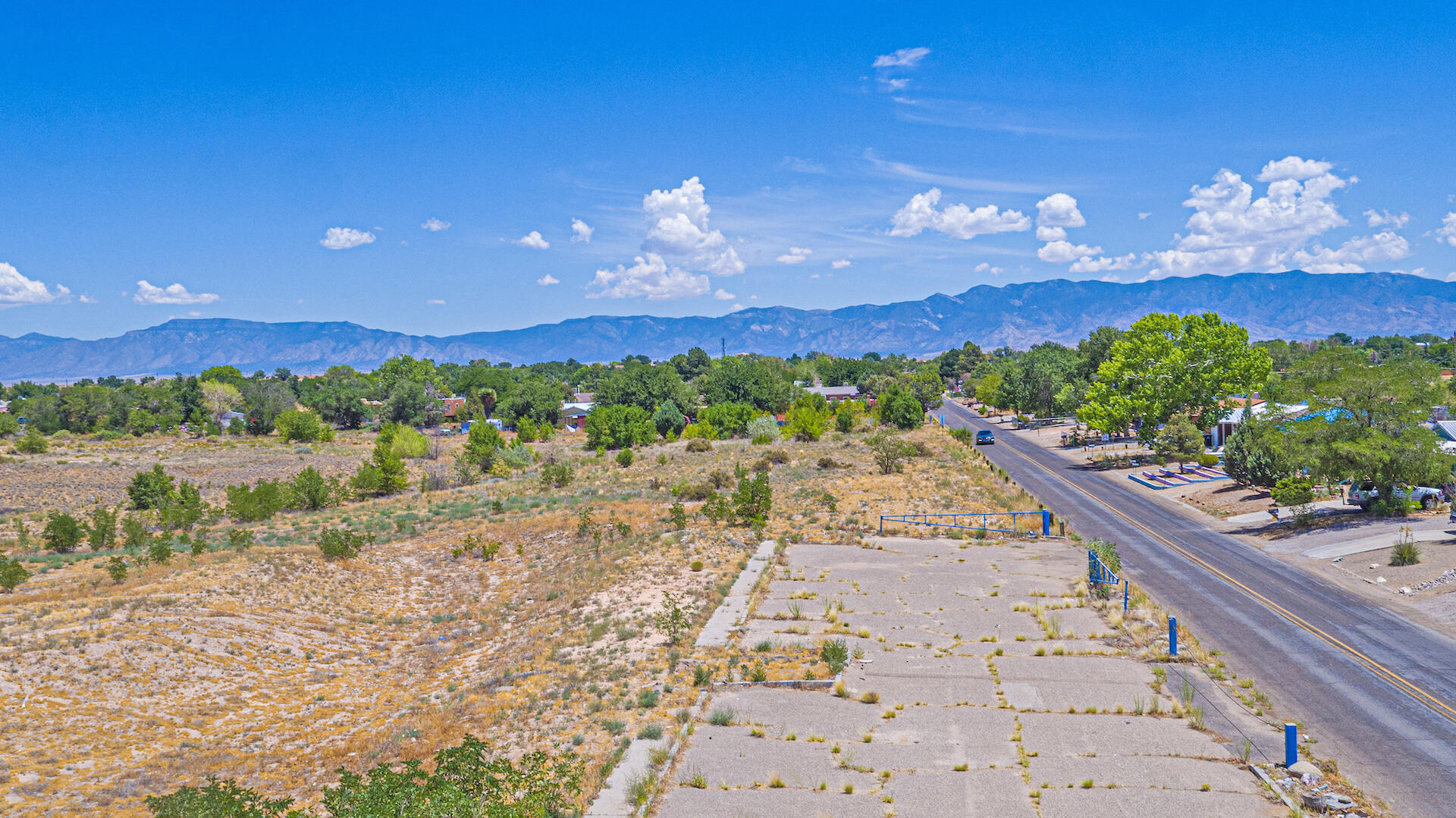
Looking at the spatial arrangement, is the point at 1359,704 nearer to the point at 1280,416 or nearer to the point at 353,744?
the point at 353,744

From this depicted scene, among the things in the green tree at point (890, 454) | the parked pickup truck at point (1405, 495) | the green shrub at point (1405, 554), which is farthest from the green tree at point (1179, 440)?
the green shrub at point (1405, 554)

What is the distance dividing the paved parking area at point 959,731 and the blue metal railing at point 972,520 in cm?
929

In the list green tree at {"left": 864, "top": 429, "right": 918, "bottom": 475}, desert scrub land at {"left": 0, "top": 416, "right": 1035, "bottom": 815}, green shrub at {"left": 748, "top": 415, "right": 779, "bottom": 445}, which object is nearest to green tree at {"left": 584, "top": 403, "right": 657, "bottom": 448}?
green shrub at {"left": 748, "top": 415, "right": 779, "bottom": 445}

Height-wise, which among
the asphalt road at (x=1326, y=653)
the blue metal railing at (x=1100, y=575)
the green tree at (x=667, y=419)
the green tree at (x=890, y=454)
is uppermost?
the green tree at (x=667, y=419)

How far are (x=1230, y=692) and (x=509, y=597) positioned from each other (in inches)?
814

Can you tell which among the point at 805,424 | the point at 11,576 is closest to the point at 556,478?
the point at 11,576

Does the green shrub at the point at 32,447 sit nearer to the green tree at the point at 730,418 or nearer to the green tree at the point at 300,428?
the green tree at the point at 300,428

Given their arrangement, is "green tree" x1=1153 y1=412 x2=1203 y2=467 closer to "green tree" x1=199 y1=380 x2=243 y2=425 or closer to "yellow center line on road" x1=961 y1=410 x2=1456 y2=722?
"yellow center line on road" x1=961 y1=410 x2=1456 y2=722

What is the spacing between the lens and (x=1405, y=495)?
30109 mm

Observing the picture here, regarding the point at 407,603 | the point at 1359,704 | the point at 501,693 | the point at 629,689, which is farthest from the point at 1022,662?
the point at 407,603

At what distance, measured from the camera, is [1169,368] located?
52281 mm

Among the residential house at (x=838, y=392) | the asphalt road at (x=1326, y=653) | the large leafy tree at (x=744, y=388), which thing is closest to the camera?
the asphalt road at (x=1326, y=653)

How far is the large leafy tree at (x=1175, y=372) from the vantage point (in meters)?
51.5

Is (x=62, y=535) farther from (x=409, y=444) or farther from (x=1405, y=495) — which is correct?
(x=1405, y=495)
